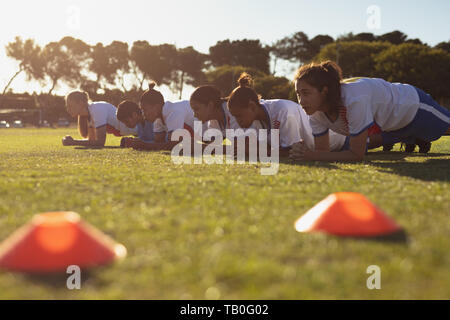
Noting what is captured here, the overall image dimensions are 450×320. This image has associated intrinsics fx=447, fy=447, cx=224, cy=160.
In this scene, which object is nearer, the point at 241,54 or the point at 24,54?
the point at 24,54

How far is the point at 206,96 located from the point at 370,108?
2.44 metres

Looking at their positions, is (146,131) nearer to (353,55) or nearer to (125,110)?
(125,110)

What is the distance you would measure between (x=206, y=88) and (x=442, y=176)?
364 centimetres

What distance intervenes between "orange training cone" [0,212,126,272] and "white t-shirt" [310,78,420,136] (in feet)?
12.3

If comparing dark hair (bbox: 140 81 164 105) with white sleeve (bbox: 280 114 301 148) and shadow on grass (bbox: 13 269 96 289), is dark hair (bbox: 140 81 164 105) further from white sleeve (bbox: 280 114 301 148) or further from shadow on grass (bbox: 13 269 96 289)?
shadow on grass (bbox: 13 269 96 289)

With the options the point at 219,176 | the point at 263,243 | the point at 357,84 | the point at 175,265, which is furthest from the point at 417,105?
the point at 175,265

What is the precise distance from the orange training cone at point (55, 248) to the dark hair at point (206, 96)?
495cm

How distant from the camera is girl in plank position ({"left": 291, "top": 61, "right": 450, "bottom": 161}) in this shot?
15.9ft

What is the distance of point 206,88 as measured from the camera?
6.53 metres

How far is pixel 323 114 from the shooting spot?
540 cm

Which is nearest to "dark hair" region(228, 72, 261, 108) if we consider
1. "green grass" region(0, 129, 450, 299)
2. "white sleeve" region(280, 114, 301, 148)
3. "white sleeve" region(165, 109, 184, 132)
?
"white sleeve" region(280, 114, 301, 148)

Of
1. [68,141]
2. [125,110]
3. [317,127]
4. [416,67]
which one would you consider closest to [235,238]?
[317,127]

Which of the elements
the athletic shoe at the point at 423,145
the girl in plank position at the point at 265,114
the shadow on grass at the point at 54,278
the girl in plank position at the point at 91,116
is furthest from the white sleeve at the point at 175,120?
the shadow on grass at the point at 54,278
